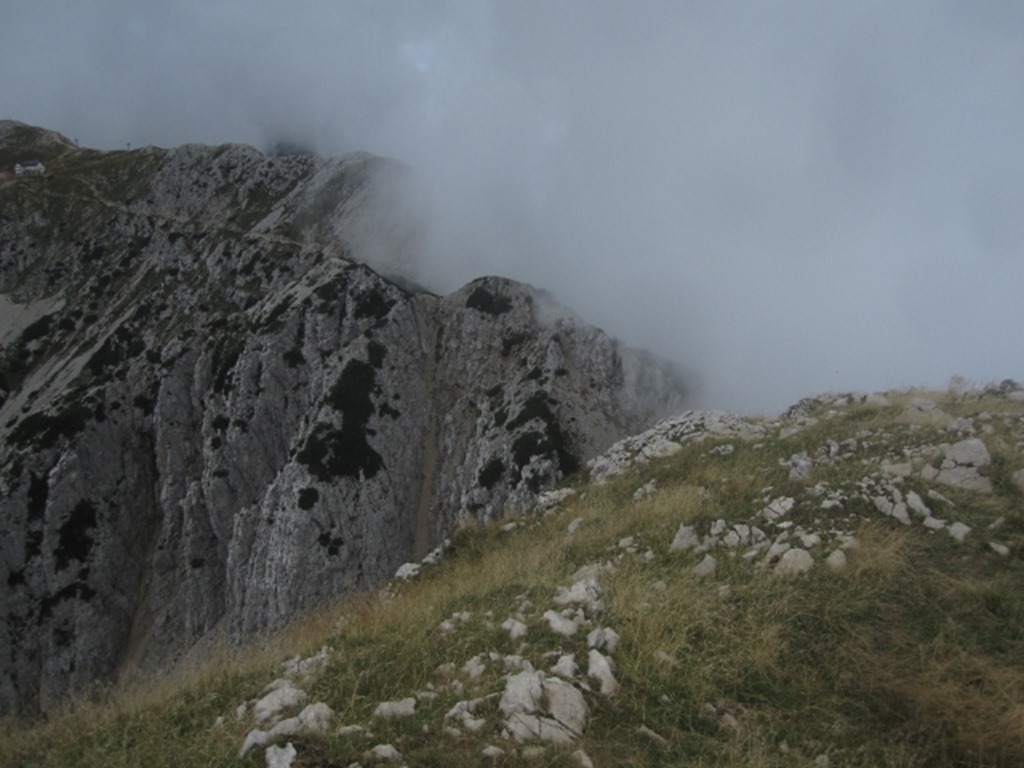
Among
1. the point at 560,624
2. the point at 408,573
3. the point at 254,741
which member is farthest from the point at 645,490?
the point at 254,741

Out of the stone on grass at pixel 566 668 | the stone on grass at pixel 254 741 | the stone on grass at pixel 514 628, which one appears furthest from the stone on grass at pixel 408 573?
the stone on grass at pixel 254 741

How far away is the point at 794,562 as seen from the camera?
8.06 m

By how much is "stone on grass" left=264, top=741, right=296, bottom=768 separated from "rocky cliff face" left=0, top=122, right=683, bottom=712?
72.2m

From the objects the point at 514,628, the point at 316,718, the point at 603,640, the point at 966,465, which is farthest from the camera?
the point at 966,465

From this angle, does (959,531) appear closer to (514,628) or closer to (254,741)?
(514,628)

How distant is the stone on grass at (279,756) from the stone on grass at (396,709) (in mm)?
797

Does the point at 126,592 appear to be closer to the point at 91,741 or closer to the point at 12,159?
the point at 91,741

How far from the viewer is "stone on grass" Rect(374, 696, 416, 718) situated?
548 cm

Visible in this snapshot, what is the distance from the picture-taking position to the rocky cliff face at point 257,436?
7806cm

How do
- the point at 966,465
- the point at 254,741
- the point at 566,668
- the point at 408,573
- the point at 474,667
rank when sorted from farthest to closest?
1. the point at 408,573
2. the point at 966,465
3. the point at 474,667
4. the point at 566,668
5. the point at 254,741

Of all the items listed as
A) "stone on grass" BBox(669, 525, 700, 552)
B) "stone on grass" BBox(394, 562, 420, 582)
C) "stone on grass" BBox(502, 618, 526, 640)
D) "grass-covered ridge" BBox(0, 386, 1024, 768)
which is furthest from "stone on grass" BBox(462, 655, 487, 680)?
"stone on grass" BBox(394, 562, 420, 582)

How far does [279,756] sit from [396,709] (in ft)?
3.44

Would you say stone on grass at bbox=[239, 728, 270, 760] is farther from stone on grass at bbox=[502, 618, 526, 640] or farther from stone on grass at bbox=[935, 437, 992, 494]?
stone on grass at bbox=[935, 437, 992, 494]

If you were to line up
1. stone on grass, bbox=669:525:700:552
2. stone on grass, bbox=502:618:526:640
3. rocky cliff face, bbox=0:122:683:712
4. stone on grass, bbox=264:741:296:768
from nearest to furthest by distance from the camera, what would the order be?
stone on grass, bbox=264:741:296:768
stone on grass, bbox=502:618:526:640
stone on grass, bbox=669:525:700:552
rocky cliff face, bbox=0:122:683:712
